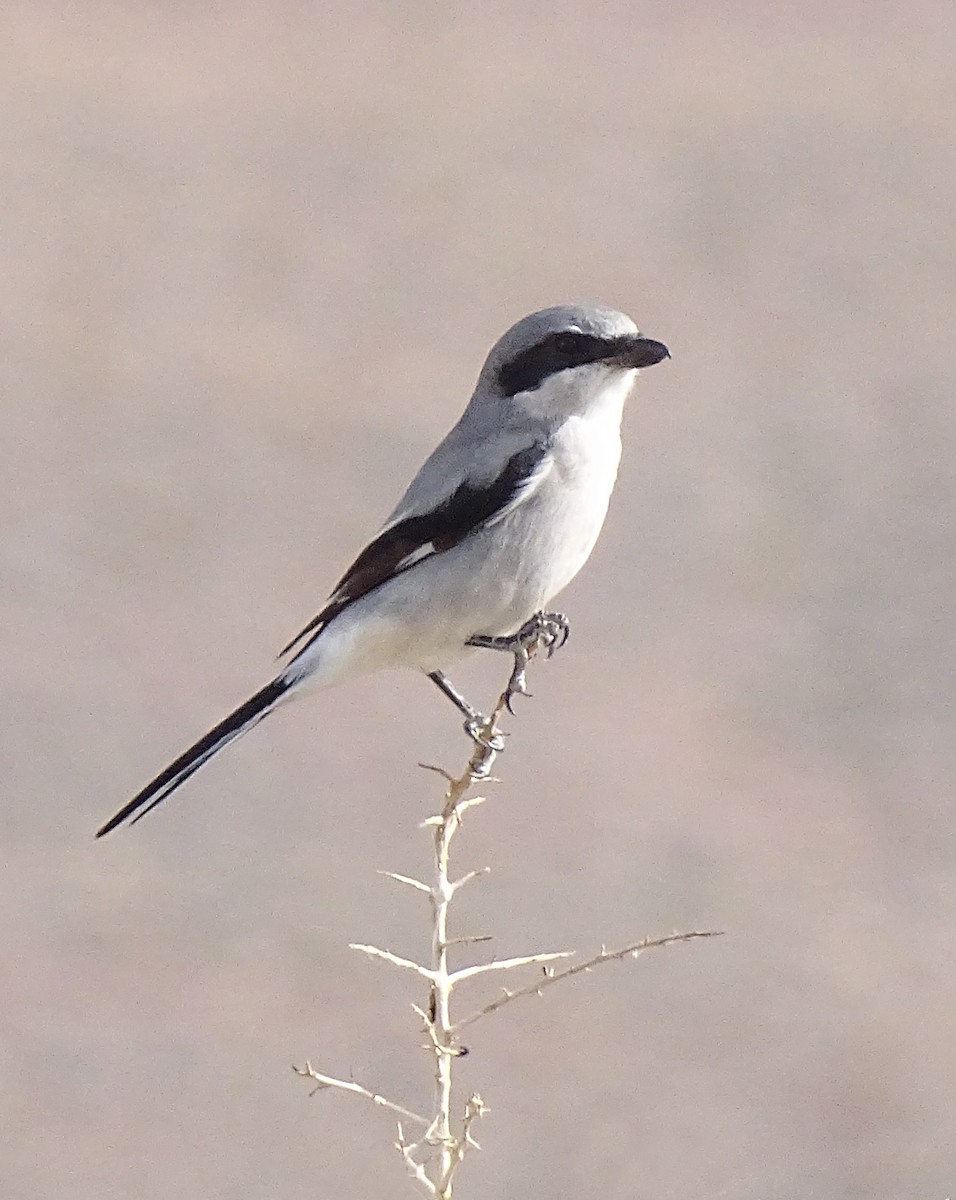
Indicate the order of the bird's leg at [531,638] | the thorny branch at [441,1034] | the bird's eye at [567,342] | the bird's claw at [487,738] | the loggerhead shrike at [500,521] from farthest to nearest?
the bird's eye at [567,342] < the loggerhead shrike at [500,521] < the bird's leg at [531,638] < the bird's claw at [487,738] < the thorny branch at [441,1034]

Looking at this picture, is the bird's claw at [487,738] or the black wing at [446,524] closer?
the bird's claw at [487,738]

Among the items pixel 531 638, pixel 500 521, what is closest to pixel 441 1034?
pixel 531 638

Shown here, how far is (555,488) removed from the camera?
375 centimetres

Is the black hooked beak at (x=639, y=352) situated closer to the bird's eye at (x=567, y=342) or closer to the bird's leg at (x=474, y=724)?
the bird's eye at (x=567, y=342)

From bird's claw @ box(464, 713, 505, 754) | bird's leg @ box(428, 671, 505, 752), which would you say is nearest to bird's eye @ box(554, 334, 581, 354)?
bird's leg @ box(428, 671, 505, 752)

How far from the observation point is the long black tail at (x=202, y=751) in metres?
3.54

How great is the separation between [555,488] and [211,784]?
502 centimetres

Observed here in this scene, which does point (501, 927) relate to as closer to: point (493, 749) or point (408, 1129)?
point (408, 1129)

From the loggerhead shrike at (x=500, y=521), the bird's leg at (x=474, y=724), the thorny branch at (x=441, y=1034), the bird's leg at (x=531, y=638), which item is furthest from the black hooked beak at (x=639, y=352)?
the thorny branch at (x=441, y=1034)

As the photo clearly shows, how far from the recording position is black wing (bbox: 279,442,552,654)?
3752 millimetres

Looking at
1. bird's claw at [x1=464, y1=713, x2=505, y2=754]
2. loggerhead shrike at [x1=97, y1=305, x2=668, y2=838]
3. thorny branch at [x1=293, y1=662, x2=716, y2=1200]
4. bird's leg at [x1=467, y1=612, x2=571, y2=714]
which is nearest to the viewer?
thorny branch at [x1=293, y1=662, x2=716, y2=1200]

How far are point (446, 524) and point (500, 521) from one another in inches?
5.1

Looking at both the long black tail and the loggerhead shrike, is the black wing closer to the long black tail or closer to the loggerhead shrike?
the loggerhead shrike

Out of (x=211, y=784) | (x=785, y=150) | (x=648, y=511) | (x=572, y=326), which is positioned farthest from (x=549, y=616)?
(x=785, y=150)
